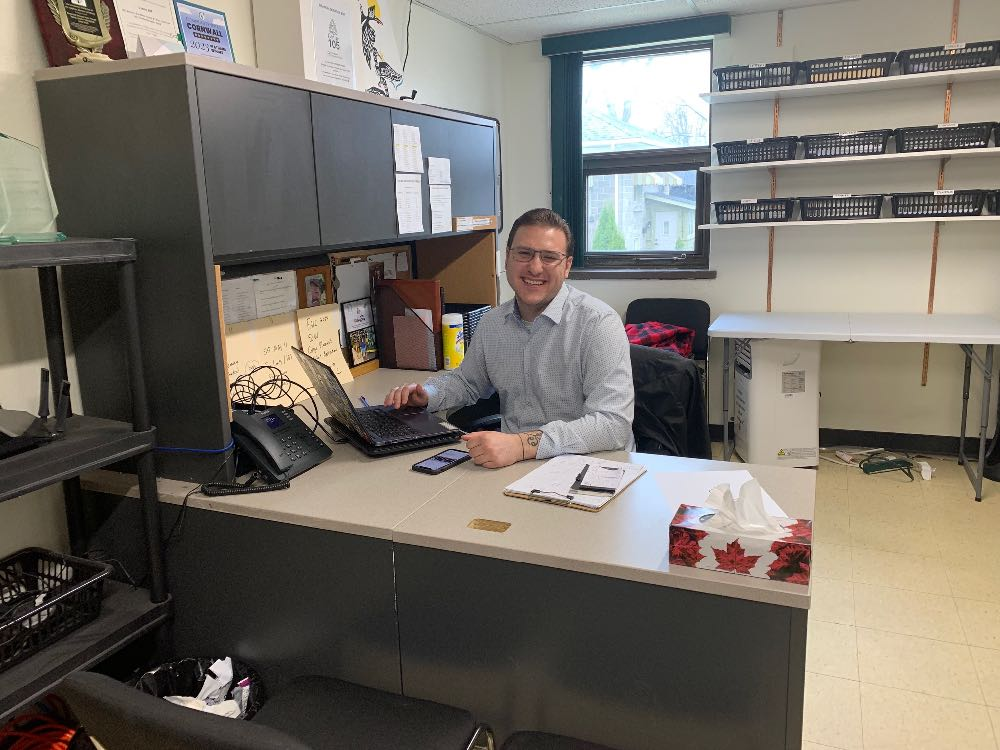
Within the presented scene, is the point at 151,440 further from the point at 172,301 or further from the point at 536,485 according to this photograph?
the point at 536,485

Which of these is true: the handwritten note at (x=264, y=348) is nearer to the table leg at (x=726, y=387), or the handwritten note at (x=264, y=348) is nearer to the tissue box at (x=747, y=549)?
the tissue box at (x=747, y=549)

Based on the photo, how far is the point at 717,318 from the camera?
14.6ft

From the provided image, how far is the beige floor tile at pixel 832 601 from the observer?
8.95 ft

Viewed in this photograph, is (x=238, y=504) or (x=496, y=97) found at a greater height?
(x=496, y=97)

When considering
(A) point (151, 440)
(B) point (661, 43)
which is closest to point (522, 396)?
(A) point (151, 440)

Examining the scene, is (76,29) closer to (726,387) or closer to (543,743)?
(543,743)

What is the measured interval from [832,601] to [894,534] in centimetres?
73

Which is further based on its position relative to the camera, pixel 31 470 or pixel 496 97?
pixel 496 97

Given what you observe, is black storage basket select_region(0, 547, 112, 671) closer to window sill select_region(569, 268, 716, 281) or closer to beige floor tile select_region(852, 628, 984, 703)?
beige floor tile select_region(852, 628, 984, 703)

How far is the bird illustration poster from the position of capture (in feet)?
10.5

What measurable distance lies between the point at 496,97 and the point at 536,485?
3.62 m

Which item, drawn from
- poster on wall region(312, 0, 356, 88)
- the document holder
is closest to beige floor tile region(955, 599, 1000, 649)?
the document holder

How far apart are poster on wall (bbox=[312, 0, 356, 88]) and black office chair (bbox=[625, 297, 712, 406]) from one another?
8.29 feet

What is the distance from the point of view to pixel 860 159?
389cm
